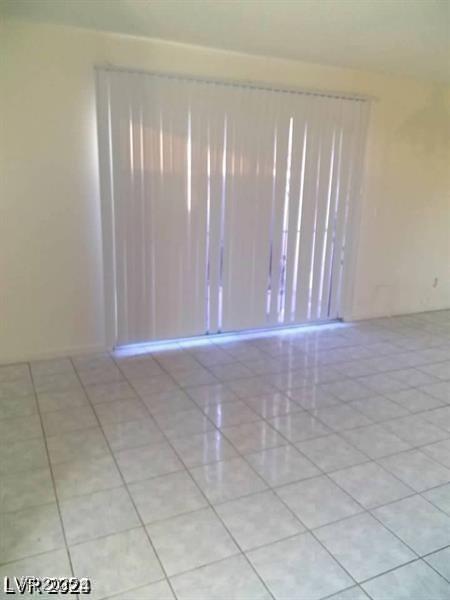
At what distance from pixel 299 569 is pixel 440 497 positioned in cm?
83

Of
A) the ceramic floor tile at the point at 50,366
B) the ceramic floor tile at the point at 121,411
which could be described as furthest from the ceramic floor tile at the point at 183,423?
the ceramic floor tile at the point at 50,366

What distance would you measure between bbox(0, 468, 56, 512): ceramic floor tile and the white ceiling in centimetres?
264

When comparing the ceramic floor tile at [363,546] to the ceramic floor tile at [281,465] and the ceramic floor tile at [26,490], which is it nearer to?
the ceramic floor tile at [281,465]

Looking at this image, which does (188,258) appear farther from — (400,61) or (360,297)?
(400,61)

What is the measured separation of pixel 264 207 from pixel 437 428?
7.36 feet

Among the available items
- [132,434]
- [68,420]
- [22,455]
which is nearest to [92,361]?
[68,420]

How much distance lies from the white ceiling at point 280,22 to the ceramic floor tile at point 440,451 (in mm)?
2494

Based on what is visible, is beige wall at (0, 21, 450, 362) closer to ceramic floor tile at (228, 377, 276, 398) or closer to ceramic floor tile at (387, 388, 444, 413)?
ceramic floor tile at (228, 377, 276, 398)

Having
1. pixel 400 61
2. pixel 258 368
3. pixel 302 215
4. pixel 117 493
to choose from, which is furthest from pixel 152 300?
pixel 400 61

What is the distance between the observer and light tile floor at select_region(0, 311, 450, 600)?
168 centimetres

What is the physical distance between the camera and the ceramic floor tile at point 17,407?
274 cm

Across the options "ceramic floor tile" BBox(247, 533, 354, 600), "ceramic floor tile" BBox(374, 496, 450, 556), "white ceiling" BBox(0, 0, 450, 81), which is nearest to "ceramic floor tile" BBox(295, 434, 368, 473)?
"ceramic floor tile" BBox(374, 496, 450, 556)

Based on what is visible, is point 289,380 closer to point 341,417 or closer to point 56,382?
point 341,417

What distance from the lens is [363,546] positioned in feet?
5.93
